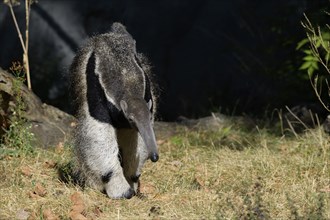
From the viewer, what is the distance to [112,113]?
6.73 m

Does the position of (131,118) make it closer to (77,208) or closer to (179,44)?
(77,208)

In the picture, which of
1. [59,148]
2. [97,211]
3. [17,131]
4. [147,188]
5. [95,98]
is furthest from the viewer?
[59,148]

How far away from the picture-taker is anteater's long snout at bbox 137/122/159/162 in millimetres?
6127

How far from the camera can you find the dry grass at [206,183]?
21.2ft

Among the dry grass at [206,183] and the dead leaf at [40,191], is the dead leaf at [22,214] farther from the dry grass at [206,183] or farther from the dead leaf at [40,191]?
the dead leaf at [40,191]

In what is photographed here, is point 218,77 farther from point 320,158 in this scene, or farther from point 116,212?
point 116,212

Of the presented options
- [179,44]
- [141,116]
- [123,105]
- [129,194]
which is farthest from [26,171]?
[179,44]

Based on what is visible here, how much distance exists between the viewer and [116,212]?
6.59 metres

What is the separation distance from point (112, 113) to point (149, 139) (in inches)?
24.0

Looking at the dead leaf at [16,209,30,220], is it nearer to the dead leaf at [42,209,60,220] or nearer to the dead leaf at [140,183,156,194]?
the dead leaf at [42,209,60,220]

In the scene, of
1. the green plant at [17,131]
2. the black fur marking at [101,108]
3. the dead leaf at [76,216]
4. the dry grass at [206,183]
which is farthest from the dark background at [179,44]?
the dead leaf at [76,216]

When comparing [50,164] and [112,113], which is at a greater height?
[112,113]

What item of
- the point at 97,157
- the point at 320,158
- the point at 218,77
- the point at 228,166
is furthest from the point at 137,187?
the point at 218,77

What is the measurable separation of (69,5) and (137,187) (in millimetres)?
7592
